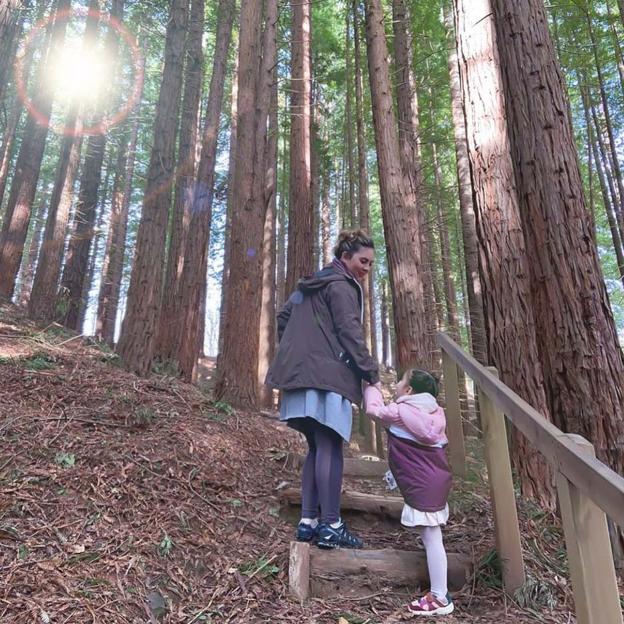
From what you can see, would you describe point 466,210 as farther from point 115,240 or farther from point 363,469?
point 115,240

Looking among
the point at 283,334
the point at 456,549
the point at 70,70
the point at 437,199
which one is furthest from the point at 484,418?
the point at 70,70

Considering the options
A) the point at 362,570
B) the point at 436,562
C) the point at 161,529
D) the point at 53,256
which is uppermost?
the point at 53,256

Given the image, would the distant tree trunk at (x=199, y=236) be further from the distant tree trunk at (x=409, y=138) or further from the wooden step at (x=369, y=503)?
the wooden step at (x=369, y=503)

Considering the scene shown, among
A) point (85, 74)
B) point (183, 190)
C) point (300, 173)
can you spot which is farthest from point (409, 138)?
point (85, 74)

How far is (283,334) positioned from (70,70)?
14854 millimetres

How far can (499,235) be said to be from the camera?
12.5 feet

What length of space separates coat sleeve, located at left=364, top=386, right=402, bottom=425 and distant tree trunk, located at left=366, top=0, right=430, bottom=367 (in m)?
2.41

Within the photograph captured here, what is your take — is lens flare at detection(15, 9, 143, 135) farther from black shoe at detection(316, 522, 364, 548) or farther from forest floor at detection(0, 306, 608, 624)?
black shoe at detection(316, 522, 364, 548)

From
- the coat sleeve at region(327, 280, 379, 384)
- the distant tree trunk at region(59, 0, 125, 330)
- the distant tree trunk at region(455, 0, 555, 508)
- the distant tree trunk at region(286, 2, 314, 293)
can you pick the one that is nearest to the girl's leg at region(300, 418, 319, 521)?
the coat sleeve at region(327, 280, 379, 384)

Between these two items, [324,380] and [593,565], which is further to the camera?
[324,380]

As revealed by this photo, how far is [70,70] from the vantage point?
1410 centimetres

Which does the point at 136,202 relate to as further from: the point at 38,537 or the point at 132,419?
the point at 38,537

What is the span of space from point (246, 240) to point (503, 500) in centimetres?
486

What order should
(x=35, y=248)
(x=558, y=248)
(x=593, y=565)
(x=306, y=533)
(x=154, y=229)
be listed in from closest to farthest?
1. (x=593, y=565)
2. (x=306, y=533)
3. (x=558, y=248)
4. (x=154, y=229)
5. (x=35, y=248)
